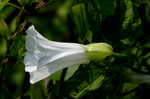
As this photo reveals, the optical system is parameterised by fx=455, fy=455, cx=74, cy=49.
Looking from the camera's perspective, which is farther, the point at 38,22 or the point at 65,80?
the point at 38,22

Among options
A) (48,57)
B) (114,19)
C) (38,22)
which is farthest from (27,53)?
(38,22)

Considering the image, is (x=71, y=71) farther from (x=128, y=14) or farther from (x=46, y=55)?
(x=128, y=14)

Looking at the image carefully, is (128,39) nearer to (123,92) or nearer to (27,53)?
(123,92)

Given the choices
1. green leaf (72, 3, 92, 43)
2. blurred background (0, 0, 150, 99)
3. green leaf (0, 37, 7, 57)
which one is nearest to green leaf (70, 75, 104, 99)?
blurred background (0, 0, 150, 99)

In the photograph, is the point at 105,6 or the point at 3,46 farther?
the point at 3,46

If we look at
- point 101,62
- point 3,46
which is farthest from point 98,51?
point 3,46

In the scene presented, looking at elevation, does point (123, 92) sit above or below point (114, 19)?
below

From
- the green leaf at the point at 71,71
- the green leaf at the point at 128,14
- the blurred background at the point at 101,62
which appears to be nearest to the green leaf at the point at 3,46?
the blurred background at the point at 101,62
